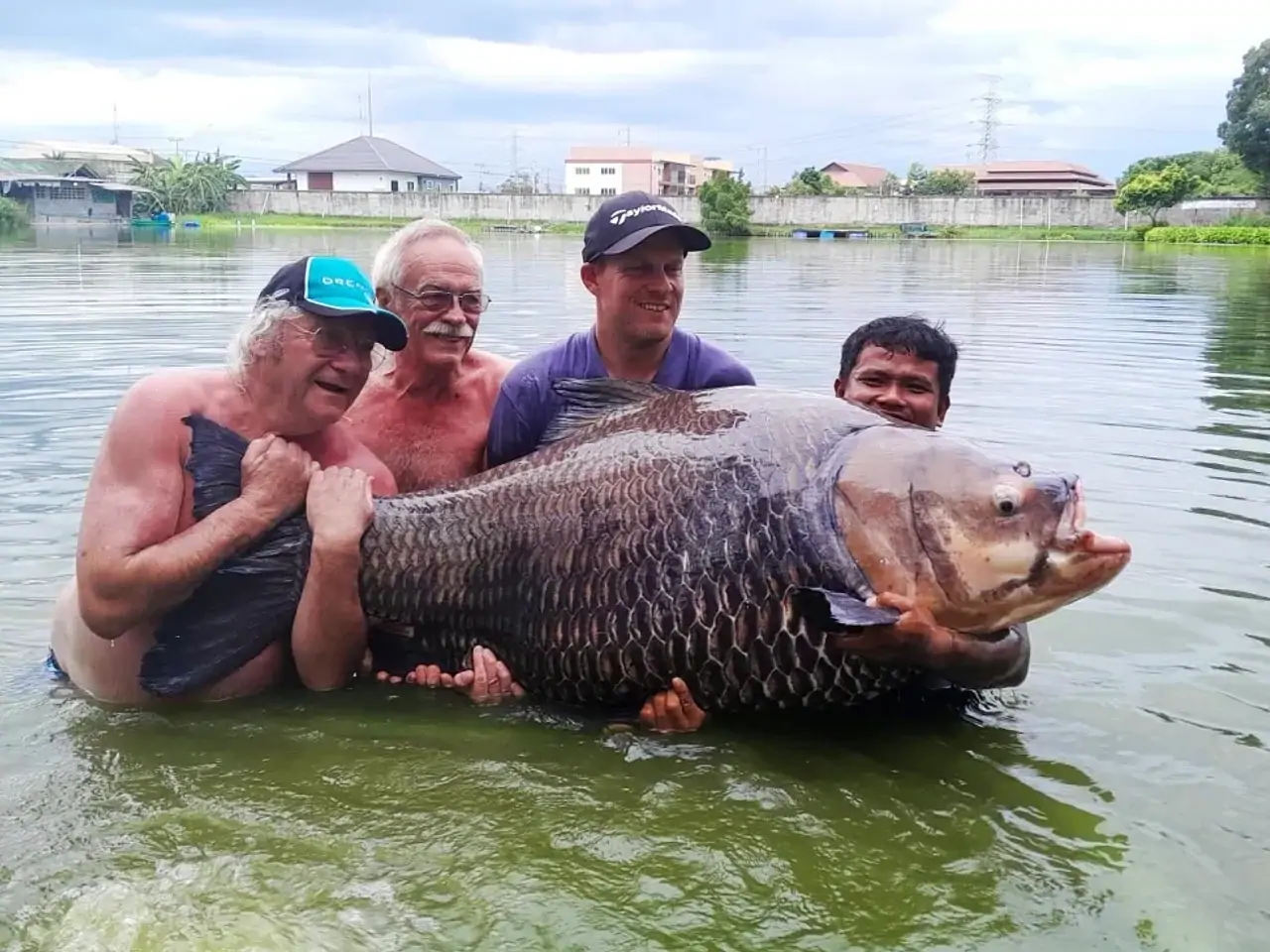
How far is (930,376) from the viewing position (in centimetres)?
456

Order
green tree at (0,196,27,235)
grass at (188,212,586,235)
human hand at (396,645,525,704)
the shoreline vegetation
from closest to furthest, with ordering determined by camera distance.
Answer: human hand at (396,645,525,704) < the shoreline vegetation < green tree at (0,196,27,235) < grass at (188,212,586,235)

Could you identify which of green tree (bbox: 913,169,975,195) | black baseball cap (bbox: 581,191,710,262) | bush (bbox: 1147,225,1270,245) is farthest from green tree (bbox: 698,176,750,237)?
black baseball cap (bbox: 581,191,710,262)

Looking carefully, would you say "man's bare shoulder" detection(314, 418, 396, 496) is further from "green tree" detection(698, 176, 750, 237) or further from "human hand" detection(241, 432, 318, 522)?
"green tree" detection(698, 176, 750, 237)

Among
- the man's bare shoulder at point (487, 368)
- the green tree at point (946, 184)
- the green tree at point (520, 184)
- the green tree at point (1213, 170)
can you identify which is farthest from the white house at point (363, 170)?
the man's bare shoulder at point (487, 368)

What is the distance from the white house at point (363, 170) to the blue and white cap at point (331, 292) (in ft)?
335

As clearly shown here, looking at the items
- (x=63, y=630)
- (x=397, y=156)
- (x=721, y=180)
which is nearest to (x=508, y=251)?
(x=721, y=180)

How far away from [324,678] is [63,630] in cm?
104

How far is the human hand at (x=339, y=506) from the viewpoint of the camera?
413 cm

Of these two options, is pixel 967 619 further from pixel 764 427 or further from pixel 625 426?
pixel 625 426

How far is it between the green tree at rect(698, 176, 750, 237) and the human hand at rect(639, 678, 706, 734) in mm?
68185

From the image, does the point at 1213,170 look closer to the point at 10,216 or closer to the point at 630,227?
the point at 10,216

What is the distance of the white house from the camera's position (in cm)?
10762

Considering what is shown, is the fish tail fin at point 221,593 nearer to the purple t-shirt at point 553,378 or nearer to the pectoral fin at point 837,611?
the purple t-shirt at point 553,378

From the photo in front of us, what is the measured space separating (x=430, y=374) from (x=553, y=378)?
1.86 feet
